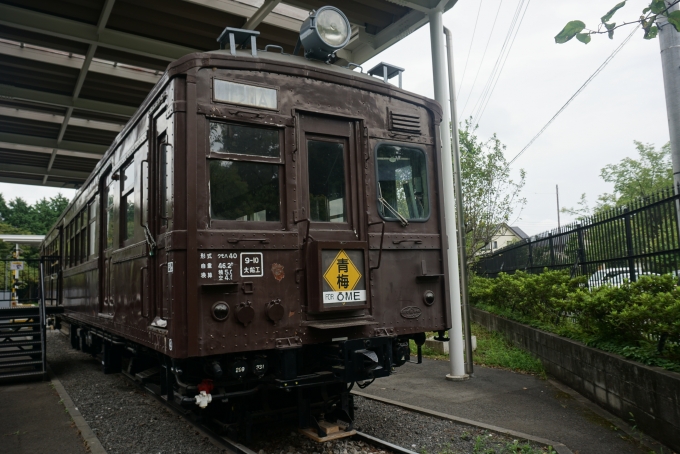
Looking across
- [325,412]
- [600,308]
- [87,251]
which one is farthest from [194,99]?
[87,251]

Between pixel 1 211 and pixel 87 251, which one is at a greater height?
pixel 1 211

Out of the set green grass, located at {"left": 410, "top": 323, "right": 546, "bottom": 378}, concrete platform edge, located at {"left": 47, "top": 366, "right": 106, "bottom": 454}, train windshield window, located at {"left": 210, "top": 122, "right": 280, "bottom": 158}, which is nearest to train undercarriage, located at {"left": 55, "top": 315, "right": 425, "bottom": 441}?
concrete platform edge, located at {"left": 47, "top": 366, "right": 106, "bottom": 454}

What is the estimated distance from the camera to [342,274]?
4.97 m

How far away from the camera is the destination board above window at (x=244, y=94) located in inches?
190

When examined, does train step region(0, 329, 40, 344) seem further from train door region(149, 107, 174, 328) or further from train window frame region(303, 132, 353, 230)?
train window frame region(303, 132, 353, 230)

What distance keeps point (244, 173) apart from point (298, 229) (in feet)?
2.23

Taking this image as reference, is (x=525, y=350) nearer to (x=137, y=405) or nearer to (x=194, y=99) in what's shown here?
(x=137, y=405)

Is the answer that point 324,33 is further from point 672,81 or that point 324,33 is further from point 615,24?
point 672,81

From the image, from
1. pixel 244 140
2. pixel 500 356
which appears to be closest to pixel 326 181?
pixel 244 140

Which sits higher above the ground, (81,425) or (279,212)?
(279,212)

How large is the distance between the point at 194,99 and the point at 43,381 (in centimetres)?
713

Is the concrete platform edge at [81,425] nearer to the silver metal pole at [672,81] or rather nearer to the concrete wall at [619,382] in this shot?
the concrete wall at [619,382]

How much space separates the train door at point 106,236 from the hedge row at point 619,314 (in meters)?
5.96

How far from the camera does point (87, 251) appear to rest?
9.38 meters
